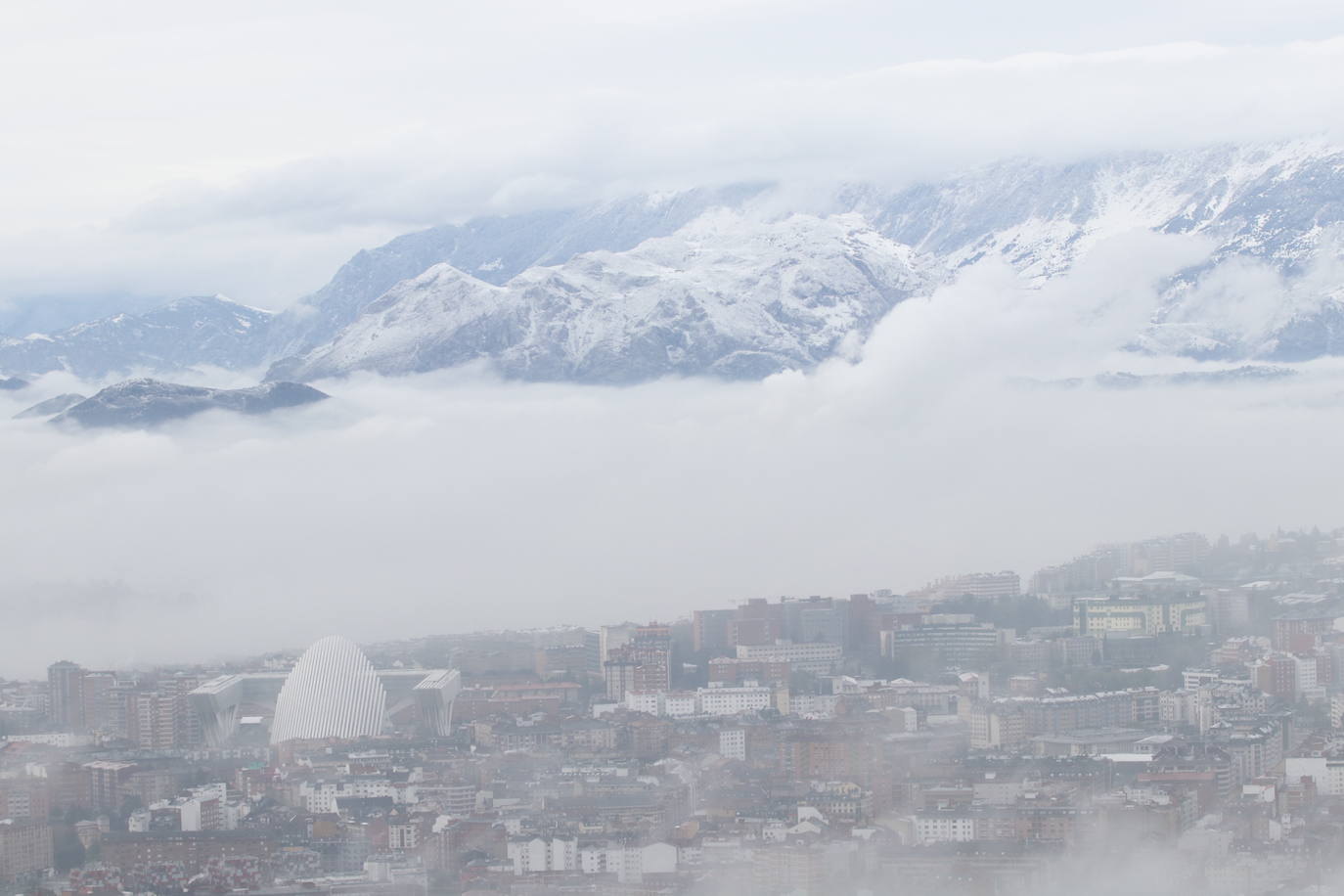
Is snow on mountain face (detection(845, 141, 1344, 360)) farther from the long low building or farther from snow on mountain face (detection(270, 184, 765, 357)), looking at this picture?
the long low building

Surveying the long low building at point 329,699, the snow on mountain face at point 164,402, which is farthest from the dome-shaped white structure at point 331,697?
the snow on mountain face at point 164,402

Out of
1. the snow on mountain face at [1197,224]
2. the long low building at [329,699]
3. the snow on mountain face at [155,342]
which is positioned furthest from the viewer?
the snow on mountain face at [155,342]

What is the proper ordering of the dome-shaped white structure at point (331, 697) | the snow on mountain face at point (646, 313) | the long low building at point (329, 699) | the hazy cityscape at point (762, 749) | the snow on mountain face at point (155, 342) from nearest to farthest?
the hazy cityscape at point (762, 749) < the long low building at point (329, 699) < the dome-shaped white structure at point (331, 697) < the snow on mountain face at point (646, 313) < the snow on mountain face at point (155, 342)

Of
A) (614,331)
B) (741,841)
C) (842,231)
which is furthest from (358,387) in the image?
(741,841)

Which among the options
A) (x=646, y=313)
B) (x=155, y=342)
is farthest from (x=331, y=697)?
(x=155, y=342)

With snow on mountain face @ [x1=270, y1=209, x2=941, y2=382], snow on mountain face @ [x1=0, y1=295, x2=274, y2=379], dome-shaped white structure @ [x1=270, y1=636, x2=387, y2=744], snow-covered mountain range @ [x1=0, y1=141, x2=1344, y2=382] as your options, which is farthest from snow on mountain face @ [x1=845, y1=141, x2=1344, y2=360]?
dome-shaped white structure @ [x1=270, y1=636, x2=387, y2=744]

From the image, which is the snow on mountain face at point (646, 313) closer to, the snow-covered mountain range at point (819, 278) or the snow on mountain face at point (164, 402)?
the snow-covered mountain range at point (819, 278)
